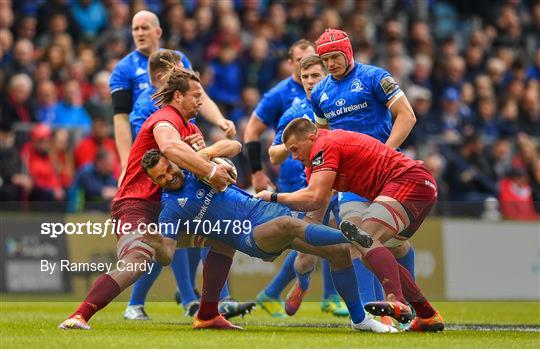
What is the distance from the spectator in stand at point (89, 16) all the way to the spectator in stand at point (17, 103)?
2.47 m

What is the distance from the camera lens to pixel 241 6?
891 inches

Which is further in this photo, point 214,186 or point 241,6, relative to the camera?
point 241,6

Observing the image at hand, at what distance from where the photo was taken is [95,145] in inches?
711

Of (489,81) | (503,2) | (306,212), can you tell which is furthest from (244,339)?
(503,2)

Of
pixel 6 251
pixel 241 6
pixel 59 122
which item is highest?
pixel 241 6

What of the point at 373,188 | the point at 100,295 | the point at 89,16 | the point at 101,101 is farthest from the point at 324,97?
the point at 89,16

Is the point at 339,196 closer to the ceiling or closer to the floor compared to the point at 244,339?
closer to the ceiling

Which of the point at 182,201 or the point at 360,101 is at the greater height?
the point at 360,101

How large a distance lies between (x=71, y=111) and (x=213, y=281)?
27.4 ft

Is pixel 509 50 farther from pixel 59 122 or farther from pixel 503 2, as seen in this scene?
pixel 59 122

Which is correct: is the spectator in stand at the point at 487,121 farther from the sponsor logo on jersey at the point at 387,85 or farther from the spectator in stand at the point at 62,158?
the sponsor logo on jersey at the point at 387,85

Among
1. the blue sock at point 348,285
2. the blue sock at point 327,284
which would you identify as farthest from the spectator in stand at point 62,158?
the blue sock at point 348,285

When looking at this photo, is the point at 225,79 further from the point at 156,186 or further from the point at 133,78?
the point at 156,186

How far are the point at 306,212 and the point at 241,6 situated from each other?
41.2 ft
